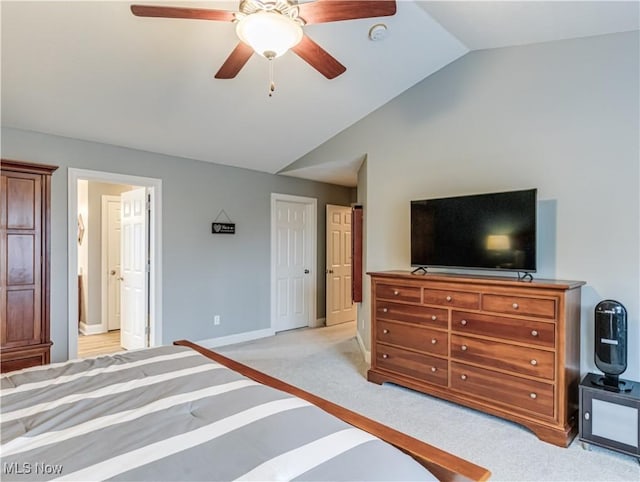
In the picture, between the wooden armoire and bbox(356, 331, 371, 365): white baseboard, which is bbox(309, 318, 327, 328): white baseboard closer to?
bbox(356, 331, 371, 365): white baseboard

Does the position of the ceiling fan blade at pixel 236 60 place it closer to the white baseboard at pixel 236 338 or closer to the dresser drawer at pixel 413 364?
the dresser drawer at pixel 413 364

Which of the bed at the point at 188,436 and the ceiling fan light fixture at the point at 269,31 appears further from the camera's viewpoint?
the ceiling fan light fixture at the point at 269,31

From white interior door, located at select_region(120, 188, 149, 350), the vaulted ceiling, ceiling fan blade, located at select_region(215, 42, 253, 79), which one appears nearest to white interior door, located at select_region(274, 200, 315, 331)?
the vaulted ceiling

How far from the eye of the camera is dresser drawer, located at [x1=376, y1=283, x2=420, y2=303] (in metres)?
3.23

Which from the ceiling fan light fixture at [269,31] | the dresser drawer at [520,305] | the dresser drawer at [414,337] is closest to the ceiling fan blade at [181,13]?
the ceiling fan light fixture at [269,31]

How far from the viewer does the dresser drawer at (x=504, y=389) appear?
254cm

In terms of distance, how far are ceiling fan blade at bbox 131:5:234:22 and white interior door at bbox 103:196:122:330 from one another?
4807 mm

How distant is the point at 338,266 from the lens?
6398 mm

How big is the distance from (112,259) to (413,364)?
4967 millimetres

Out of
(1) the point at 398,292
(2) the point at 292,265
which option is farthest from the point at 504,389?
(2) the point at 292,265

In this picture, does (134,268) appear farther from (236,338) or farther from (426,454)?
(426,454)

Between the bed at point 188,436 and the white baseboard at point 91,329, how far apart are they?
184 inches

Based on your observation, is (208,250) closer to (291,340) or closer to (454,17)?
(291,340)

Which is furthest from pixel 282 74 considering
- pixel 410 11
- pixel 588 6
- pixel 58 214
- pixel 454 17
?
pixel 58 214
